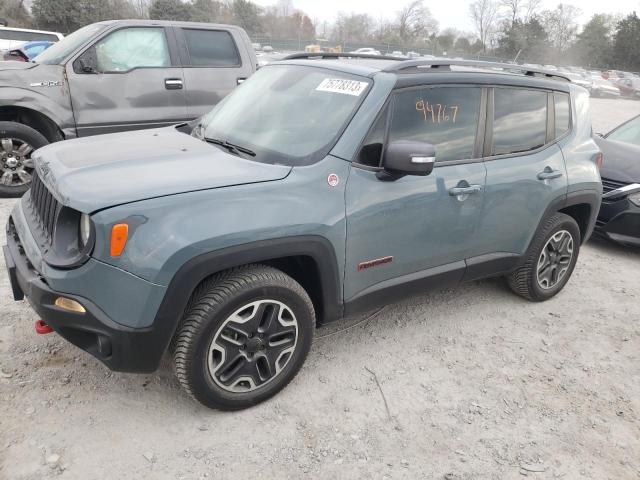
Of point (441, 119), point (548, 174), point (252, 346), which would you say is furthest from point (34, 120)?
point (548, 174)

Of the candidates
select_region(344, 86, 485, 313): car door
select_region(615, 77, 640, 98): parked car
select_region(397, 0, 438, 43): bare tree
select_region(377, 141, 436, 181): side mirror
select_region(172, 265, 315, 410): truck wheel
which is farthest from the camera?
select_region(397, 0, 438, 43): bare tree

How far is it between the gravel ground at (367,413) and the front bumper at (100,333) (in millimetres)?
456

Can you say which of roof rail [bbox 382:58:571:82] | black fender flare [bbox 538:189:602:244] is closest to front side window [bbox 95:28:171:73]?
roof rail [bbox 382:58:571:82]

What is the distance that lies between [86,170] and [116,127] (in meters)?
3.65

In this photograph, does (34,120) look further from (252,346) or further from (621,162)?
(621,162)

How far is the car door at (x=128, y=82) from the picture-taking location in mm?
5801

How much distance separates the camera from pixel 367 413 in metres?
2.89

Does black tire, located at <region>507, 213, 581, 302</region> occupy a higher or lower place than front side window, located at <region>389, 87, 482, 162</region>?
lower

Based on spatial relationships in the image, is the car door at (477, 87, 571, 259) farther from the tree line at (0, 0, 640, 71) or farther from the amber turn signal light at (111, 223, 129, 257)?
the tree line at (0, 0, 640, 71)

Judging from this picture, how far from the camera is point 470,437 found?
2773 mm

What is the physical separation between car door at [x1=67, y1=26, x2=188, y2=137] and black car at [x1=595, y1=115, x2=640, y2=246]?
493 centimetres

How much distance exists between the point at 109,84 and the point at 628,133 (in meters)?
6.42

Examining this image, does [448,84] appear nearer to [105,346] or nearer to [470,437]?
[470,437]

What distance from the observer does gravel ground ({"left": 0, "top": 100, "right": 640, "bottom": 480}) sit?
250cm
